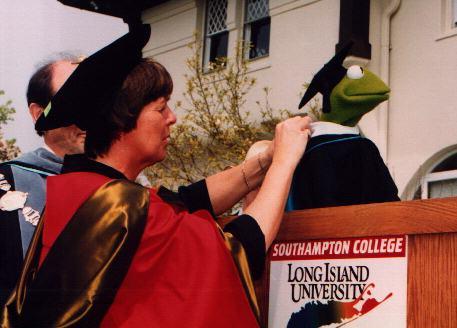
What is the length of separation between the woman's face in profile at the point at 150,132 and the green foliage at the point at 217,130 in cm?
737

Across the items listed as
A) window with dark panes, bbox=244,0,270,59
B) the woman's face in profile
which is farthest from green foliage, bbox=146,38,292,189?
the woman's face in profile

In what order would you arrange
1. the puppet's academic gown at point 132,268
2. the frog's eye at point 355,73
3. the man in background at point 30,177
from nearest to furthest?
the puppet's academic gown at point 132,268, the man in background at point 30,177, the frog's eye at point 355,73

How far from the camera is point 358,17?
366 inches

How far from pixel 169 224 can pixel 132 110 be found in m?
0.31

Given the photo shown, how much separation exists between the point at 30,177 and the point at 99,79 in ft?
2.33

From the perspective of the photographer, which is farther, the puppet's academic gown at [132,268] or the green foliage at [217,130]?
the green foliage at [217,130]

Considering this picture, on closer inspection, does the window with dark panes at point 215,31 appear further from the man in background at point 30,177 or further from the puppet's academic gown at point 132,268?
the puppet's academic gown at point 132,268

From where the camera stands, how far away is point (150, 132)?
1.85 meters

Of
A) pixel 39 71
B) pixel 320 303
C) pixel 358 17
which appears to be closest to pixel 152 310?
pixel 320 303

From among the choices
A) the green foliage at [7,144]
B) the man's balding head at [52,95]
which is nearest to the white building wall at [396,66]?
the green foliage at [7,144]

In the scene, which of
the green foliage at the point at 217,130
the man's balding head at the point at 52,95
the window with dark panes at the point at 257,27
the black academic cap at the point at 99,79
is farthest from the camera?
the window with dark panes at the point at 257,27

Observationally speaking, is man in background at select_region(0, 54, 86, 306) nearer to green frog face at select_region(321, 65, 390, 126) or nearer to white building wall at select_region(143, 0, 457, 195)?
green frog face at select_region(321, 65, 390, 126)

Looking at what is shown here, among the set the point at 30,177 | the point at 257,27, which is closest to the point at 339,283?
the point at 30,177

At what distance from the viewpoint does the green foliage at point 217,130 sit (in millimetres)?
9805
